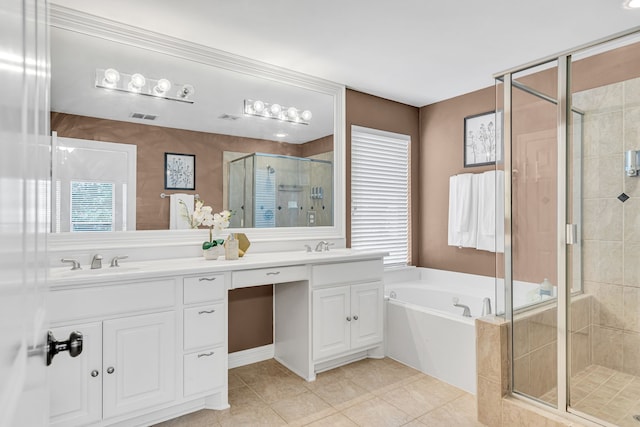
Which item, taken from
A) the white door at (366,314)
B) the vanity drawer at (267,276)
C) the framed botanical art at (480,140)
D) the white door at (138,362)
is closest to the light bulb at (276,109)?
the vanity drawer at (267,276)

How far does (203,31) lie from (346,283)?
81.7 inches

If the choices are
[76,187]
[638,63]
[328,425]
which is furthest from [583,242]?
[76,187]

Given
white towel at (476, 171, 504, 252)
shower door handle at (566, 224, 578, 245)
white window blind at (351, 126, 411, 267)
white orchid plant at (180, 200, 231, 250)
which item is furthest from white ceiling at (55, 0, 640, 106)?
shower door handle at (566, 224, 578, 245)

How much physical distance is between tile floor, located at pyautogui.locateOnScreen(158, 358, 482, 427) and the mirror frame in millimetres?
1104

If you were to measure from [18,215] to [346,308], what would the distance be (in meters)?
2.58

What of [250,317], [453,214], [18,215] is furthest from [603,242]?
[18,215]

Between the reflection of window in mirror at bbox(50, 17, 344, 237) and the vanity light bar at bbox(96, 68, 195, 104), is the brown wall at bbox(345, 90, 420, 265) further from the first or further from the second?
the vanity light bar at bbox(96, 68, 195, 104)

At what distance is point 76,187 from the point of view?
2.26 meters

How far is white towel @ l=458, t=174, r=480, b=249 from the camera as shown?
3.59m

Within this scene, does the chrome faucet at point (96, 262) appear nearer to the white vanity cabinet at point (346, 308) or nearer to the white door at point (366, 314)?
the white vanity cabinet at point (346, 308)

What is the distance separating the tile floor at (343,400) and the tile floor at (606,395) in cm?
58

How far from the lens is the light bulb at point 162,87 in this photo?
257 centimetres

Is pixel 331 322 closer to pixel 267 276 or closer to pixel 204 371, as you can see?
pixel 267 276

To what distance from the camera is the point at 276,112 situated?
3152 mm
